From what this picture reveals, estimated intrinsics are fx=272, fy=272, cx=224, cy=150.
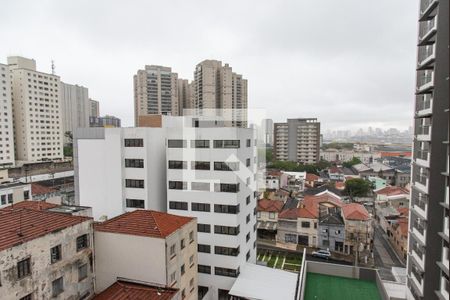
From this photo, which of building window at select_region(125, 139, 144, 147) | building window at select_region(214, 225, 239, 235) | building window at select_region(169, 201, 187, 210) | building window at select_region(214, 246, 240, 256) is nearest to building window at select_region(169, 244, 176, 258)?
building window at select_region(214, 225, 239, 235)

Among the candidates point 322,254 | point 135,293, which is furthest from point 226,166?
point 322,254

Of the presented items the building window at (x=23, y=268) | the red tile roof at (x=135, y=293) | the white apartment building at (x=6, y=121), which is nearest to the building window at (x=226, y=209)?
the red tile roof at (x=135, y=293)

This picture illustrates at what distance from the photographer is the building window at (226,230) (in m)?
20.0

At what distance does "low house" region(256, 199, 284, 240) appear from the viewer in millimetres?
33781

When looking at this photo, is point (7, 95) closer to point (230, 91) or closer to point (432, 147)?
point (230, 91)

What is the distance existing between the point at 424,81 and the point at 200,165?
14.5 m

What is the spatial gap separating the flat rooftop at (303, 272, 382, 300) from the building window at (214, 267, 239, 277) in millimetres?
5055

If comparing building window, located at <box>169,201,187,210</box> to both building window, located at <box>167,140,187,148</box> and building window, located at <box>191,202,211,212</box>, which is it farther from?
building window, located at <box>167,140,187,148</box>

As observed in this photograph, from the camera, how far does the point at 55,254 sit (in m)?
11.8

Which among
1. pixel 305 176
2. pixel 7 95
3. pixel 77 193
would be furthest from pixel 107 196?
pixel 7 95

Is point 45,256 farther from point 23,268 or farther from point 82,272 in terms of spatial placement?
point 82,272

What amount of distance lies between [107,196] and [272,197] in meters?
28.3

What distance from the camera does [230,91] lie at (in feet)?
183

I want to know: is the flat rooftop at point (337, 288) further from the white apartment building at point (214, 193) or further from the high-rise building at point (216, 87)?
the high-rise building at point (216, 87)
